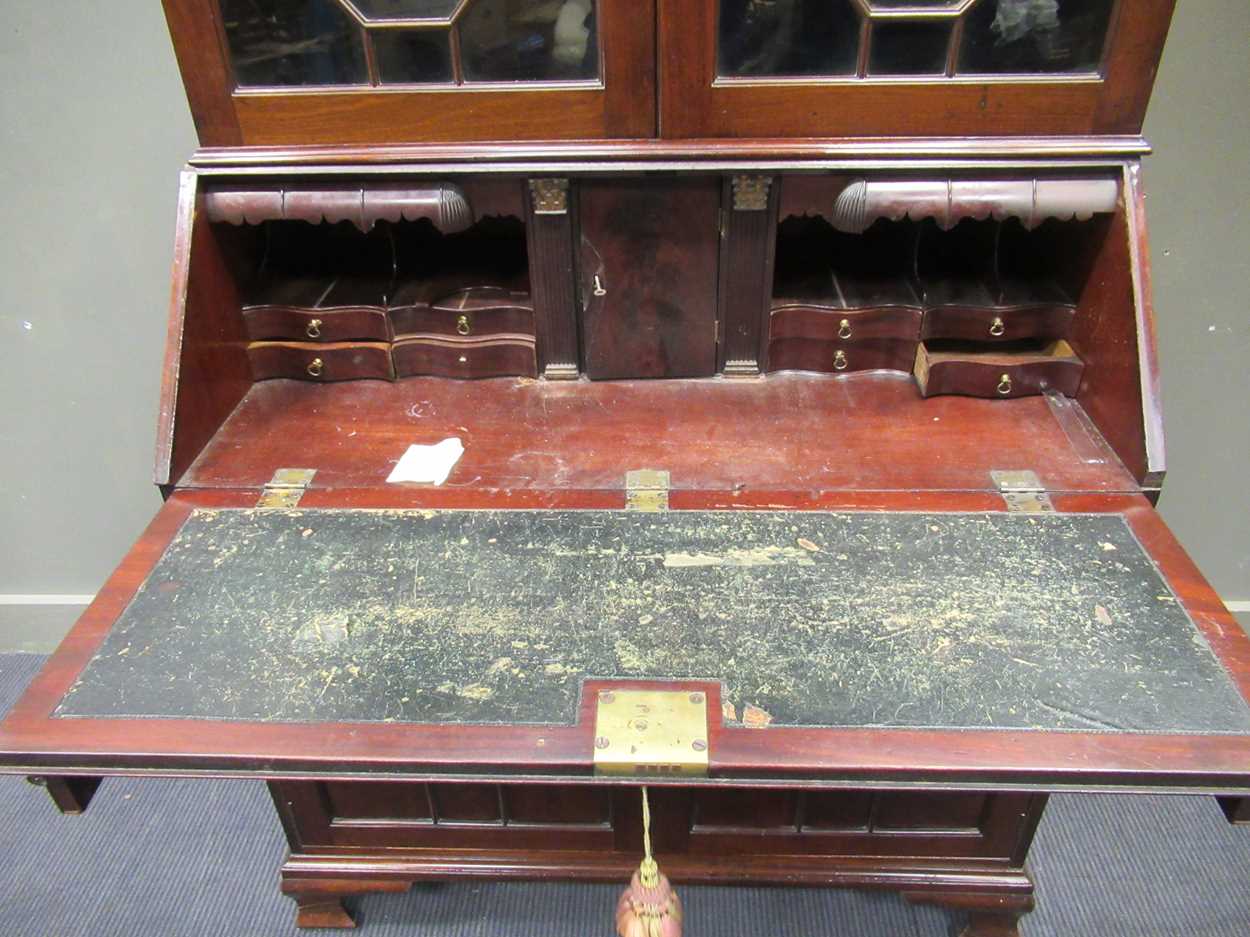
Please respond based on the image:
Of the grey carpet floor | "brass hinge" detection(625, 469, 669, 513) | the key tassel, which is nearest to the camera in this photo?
the key tassel

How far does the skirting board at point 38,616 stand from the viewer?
2.45 m

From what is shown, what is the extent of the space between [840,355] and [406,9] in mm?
909

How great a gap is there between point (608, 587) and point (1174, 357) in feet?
4.78

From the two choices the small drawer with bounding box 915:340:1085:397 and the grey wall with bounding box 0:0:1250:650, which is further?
the grey wall with bounding box 0:0:1250:650

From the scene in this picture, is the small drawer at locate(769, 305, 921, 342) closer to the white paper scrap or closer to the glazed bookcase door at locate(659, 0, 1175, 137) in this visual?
the glazed bookcase door at locate(659, 0, 1175, 137)

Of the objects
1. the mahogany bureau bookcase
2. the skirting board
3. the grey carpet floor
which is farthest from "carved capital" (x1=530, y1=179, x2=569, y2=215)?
the skirting board

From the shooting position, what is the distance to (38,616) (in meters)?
2.48

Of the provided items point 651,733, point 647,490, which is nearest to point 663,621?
point 651,733

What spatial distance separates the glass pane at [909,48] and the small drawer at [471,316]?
693 millimetres

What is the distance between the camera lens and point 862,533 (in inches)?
53.4

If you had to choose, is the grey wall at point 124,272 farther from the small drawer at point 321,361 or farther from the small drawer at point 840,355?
the small drawer at point 840,355

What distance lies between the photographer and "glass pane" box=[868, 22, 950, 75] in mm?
1365

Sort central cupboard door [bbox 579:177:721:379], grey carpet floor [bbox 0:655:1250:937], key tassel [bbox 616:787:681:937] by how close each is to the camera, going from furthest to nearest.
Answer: grey carpet floor [bbox 0:655:1250:937] < central cupboard door [bbox 579:177:721:379] < key tassel [bbox 616:787:681:937]

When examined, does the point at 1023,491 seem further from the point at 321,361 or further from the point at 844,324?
the point at 321,361
